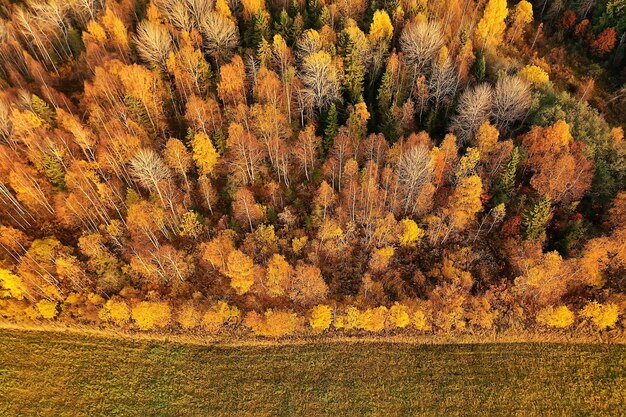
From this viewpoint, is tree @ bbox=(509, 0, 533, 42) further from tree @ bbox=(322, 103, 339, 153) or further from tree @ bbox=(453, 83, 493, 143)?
tree @ bbox=(322, 103, 339, 153)

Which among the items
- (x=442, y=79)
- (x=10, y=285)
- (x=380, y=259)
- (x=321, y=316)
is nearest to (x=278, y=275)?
(x=321, y=316)

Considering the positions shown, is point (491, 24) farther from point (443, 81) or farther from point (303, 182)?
point (303, 182)

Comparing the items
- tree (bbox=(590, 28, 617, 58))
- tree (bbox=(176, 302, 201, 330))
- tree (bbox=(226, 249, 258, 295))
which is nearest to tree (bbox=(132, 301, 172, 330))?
tree (bbox=(176, 302, 201, 330))

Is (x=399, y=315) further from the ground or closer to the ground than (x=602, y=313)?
further from the ground

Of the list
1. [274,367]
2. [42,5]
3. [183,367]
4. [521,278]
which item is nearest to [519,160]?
[521,278]

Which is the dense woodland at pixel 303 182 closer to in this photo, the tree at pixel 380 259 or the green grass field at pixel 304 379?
the tree at pixel 380 259

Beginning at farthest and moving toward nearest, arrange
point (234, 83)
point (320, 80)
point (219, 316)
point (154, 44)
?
point (154, 44)
point (234, 83)
point (320, 80)
point (219, 316)

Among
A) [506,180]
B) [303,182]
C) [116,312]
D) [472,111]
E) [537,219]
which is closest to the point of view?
[116,312]

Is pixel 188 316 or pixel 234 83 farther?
pixel 234 83
